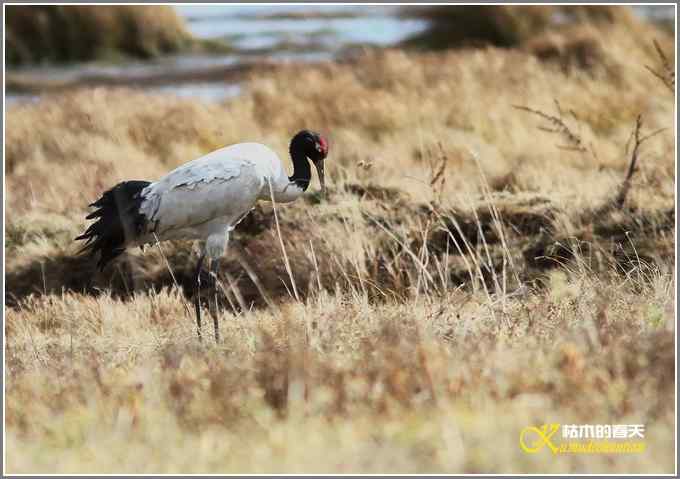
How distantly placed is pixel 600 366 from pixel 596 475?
2.52 ft

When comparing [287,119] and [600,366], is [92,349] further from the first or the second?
[287,119]

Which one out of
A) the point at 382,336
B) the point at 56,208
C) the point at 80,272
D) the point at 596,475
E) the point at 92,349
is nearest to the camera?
the point at 596,475

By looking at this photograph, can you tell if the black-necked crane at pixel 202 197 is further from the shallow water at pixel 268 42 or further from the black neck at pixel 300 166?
the shallow water at pixel 268 42

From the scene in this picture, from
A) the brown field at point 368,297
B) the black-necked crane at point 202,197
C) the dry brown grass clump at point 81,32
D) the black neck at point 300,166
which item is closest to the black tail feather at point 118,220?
the black-necked crane at point 202,197

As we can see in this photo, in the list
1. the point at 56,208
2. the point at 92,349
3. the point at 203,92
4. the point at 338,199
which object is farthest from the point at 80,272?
the point at 203,92

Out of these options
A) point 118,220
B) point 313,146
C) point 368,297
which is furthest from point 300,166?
point 118,220

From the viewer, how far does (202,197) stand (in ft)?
22.5

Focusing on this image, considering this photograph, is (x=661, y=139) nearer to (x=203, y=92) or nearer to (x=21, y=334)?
(x=21, y=334)

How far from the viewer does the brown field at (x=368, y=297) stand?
14.7 ft

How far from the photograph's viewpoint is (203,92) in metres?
17.5

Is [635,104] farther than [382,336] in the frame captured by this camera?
Yes

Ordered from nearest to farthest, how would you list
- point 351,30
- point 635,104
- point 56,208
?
1. point 56,208
2. point 635,104
3. point 351,30

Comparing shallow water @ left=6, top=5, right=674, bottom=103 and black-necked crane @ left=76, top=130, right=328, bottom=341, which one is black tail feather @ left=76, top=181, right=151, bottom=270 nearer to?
black-necked crane @ left=76, top=130, right=328, bottom=341

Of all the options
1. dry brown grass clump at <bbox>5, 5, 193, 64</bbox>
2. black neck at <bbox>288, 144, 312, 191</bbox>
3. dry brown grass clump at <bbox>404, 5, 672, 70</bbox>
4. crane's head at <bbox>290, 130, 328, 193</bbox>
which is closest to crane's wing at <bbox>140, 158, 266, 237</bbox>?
black neck at <bbox>288, 144, 312, 191</bbox>
